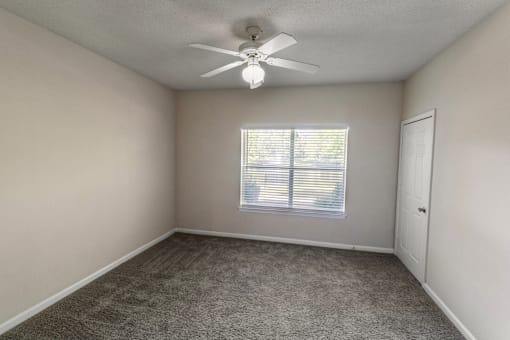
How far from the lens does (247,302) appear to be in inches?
97.0

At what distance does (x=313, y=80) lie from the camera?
358 centimetres

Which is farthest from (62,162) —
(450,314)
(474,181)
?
(450,314)

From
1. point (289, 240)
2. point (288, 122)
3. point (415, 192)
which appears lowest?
point (289, 240)

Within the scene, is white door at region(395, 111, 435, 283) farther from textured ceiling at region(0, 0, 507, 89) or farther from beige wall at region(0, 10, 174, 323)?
beige wall at region(0, 10, 174, 323)

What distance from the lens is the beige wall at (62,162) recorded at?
2.01m

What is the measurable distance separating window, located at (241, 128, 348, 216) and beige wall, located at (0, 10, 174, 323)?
172cm

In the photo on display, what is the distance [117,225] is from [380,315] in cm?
318

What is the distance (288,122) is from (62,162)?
2982 mm

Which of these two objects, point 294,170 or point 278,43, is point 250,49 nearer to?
point 278,43

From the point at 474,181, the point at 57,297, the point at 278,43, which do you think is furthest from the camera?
the point at 57,297

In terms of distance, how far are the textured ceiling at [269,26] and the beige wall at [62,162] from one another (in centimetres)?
29

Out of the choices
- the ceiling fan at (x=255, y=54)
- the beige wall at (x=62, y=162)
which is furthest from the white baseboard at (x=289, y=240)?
the ceiling fan at (x=255, y=54)

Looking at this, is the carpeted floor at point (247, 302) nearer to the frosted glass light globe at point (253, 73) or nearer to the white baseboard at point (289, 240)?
the white baseboard at point (289, 240)

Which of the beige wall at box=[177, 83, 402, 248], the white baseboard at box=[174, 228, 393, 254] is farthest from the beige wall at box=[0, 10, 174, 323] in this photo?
the white baseboard at box=[174, 228, 393, 254]
